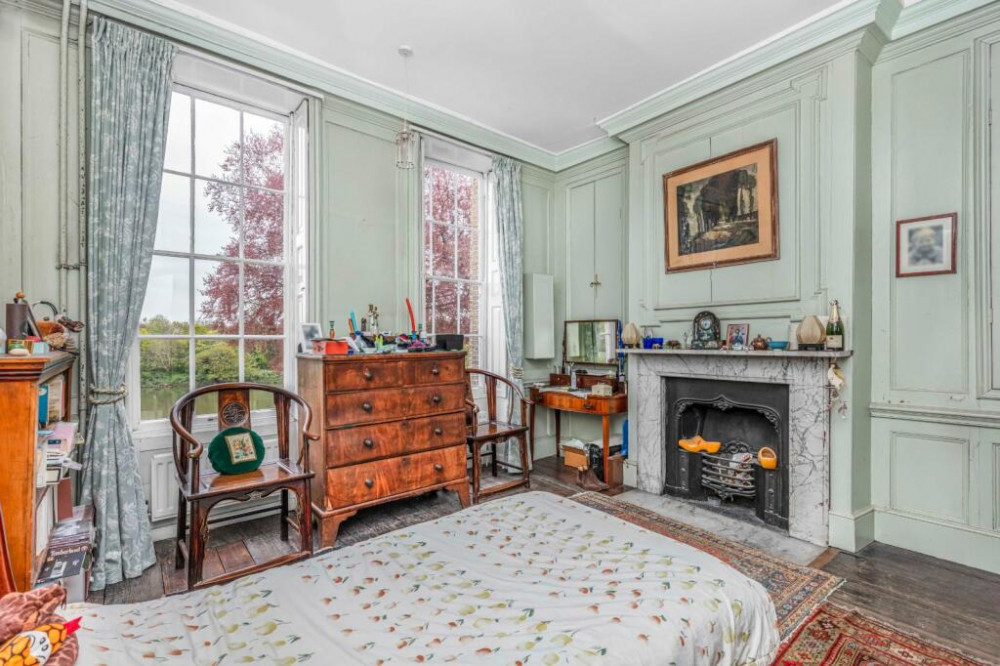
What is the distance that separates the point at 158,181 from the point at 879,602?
457cm

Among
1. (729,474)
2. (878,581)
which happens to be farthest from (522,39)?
(878,581)

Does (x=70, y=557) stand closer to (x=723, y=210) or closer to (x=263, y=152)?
(x=263, y=152)

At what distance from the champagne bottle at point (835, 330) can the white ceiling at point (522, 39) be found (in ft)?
6.10

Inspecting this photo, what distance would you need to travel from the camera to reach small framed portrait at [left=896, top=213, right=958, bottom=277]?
2.83 metres

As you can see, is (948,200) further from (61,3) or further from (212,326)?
(61,3)

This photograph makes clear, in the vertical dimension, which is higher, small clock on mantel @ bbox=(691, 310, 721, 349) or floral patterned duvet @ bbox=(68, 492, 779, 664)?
small clock on mantel @ bbox=(691, 310, 721, 349)

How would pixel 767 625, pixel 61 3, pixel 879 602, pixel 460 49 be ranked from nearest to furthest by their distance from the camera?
pixel 767 625 → pixel 879 602 → pixel 61 3 → pixel 460 49

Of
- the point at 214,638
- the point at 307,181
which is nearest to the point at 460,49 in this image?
the point at 307,181

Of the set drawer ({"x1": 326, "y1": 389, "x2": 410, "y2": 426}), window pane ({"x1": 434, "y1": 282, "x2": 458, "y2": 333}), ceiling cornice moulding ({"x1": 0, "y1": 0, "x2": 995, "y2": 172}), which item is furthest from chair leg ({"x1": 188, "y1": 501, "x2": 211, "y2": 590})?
ceiling cornice moulding ({"x1": 0, "y1": 0, "x2": 995, "y2": 172})

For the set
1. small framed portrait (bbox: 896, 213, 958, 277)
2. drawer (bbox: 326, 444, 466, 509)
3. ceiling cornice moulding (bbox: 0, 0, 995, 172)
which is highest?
ceiling cornice moulding (bbox: 0, 0, 995, 172)

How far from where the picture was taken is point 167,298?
10.2ft

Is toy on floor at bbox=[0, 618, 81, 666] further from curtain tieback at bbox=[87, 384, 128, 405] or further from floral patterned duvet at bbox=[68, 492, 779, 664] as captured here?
curtain tieback at bbox=[87, 384, 128, 405]

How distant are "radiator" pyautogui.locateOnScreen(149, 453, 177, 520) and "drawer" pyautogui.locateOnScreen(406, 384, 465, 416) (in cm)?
152

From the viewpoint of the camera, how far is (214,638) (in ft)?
3.70
